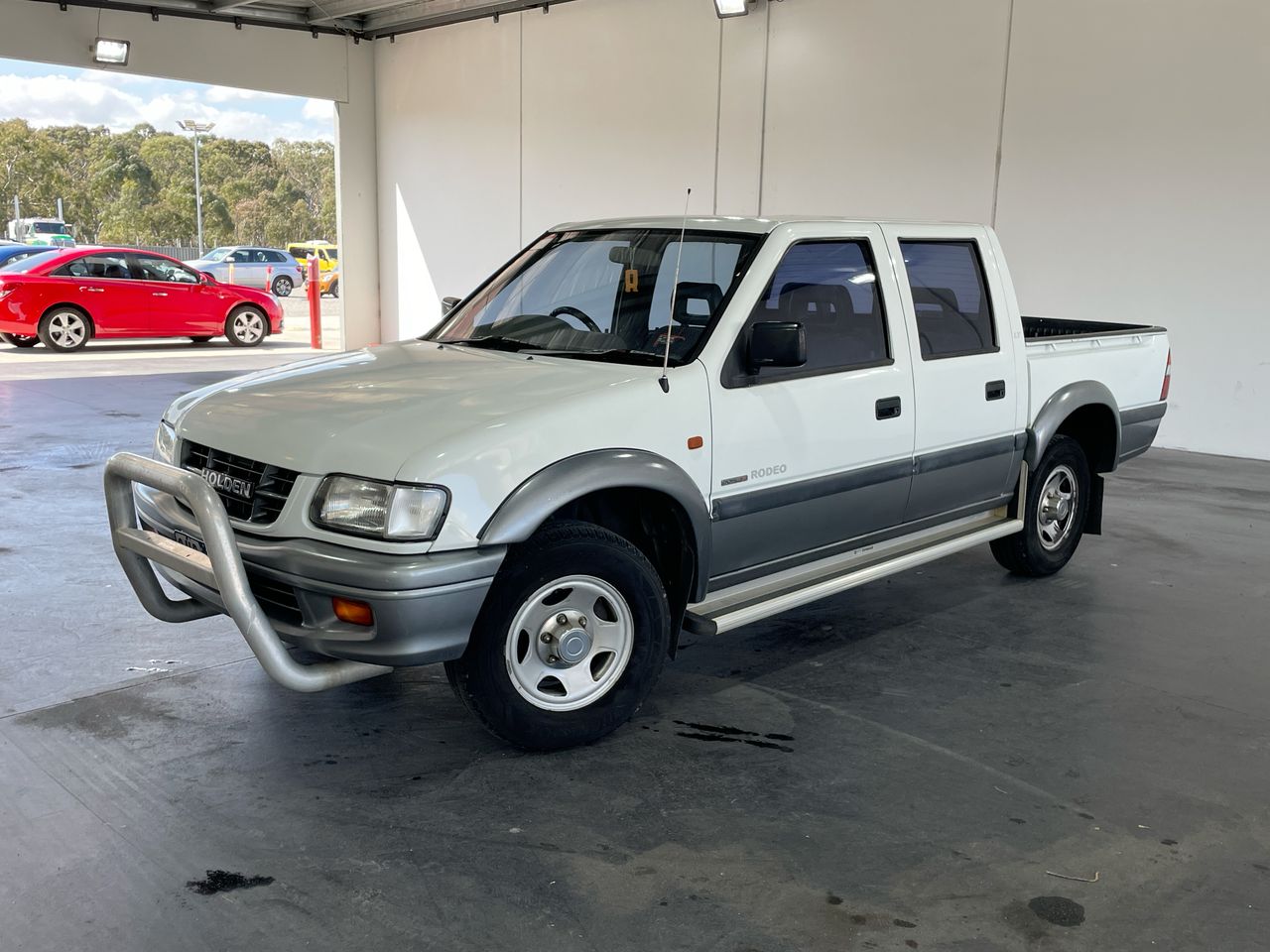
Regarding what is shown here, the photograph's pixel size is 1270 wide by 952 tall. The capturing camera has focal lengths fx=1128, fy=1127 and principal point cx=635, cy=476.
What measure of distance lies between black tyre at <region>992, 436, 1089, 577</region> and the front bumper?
340 cm

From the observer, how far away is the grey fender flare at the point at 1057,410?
18.1ft

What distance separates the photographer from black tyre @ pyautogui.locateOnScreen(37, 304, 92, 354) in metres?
15.8

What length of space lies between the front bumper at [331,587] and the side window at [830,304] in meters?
1.52

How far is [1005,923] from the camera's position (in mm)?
2852

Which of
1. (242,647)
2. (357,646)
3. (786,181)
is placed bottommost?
(242,647)

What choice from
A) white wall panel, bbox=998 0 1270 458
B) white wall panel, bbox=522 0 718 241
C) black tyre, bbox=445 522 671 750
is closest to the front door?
Result: black tyre, bbox=445 522 671 750

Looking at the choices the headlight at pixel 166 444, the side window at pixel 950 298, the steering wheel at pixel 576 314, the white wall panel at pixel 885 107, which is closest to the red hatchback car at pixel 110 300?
the white wall panel at pixel 885 107

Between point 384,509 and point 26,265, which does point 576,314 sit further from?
point 26,265

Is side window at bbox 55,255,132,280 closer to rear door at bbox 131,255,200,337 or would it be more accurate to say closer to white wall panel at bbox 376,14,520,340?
rear door at bbox 131,255,200,337

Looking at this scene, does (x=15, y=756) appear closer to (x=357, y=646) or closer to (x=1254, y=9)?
(x=357, y=646)

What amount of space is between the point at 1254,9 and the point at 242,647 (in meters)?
9.26

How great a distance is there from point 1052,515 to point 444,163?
12964 millimetres

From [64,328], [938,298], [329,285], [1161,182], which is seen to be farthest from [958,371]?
[329,285]

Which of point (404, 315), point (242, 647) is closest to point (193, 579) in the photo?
point (242, 647)
